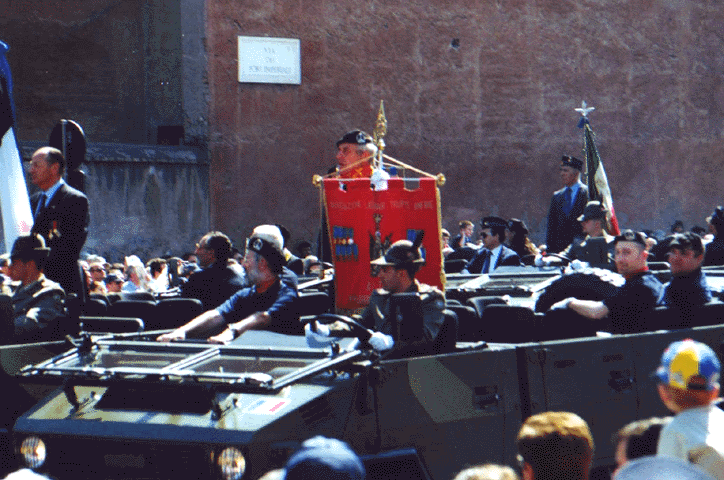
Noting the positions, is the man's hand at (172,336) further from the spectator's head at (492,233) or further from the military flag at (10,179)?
the spectator's head at (492,233)

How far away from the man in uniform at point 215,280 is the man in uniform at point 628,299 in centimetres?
270

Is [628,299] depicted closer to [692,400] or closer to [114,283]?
[692,400]

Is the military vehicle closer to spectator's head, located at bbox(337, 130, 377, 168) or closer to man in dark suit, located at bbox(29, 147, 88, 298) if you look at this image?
man in dark suit, located at bbox(29, 147, 88, 298)

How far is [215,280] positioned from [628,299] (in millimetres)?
3284

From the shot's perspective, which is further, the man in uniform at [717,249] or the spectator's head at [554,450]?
the man in uniform at [717,249]

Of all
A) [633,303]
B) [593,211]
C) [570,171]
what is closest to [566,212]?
[570,171]

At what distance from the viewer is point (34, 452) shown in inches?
241

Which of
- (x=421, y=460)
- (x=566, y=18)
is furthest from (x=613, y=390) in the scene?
(x=566, y=18)

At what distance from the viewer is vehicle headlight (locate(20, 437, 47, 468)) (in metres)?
6.10

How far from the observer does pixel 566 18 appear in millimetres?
25000

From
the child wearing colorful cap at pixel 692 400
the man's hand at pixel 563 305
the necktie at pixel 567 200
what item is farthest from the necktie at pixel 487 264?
the child wearing colorful cap at pixel 692 400

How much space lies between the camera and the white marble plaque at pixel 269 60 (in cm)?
2138

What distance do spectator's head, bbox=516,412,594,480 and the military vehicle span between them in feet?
7.24

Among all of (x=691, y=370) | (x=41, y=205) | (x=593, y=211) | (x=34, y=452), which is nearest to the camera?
(x=691, y=370)
